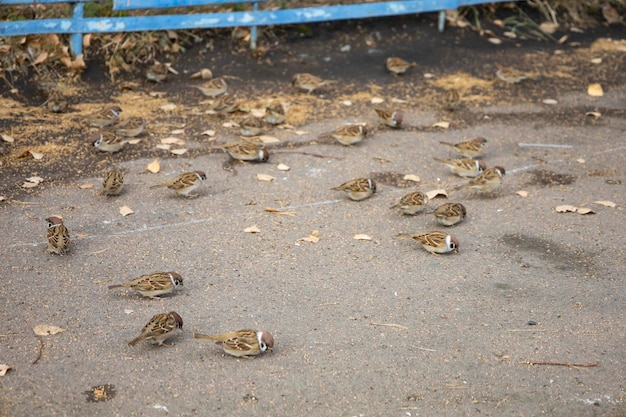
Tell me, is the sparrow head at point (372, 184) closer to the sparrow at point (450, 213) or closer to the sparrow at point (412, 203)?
the sparrow at point (412, 203)

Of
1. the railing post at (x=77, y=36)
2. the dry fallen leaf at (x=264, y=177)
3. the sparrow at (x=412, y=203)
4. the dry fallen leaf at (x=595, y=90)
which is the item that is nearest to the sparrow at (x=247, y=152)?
the dry fallen leaf at (x=264, y=177)

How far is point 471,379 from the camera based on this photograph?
6.01m

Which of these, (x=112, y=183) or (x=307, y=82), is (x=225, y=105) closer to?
(x=307, y=82)

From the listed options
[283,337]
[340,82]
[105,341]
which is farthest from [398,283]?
[340,82]

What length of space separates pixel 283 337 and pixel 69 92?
20.3 ft

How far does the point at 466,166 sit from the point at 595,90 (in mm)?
3873

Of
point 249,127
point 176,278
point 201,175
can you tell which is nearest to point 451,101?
point 249,127

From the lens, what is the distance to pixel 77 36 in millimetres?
11492

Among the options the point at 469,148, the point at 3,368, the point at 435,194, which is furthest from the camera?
the point at 469,148

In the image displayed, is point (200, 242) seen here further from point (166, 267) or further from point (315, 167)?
point (315, 167)

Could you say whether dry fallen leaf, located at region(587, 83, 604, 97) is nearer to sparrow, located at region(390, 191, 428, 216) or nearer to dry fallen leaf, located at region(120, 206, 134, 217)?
sparrow, located at region(390, 191, 428, 216)

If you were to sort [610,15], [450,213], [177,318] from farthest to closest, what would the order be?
[610,15]
[450,213]
[177,318]

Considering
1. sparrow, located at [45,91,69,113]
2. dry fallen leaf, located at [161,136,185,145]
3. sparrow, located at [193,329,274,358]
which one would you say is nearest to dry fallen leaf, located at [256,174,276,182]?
dry fallen leaf, located at [161,136,185,145]

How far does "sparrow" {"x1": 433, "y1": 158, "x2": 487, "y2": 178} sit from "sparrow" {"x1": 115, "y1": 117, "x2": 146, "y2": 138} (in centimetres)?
348
